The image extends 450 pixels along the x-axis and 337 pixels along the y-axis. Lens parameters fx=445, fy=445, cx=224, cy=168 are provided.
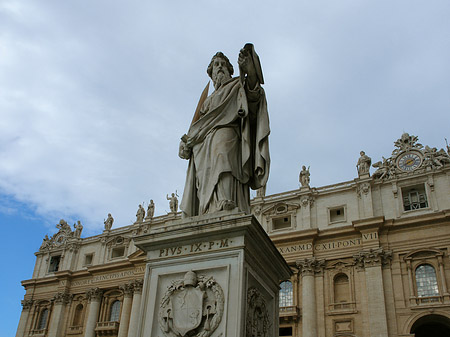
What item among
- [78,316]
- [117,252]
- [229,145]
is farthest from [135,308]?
[229,145]

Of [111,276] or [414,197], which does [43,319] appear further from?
[414,197]

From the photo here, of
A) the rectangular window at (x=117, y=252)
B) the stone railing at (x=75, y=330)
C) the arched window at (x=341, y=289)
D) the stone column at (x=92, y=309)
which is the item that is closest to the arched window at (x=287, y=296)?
→ the arched window at (x=341, y=289)

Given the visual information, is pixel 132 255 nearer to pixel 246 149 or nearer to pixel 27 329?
pixel 27 329

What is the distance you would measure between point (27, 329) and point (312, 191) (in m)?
27.1

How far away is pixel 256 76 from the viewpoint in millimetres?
5562

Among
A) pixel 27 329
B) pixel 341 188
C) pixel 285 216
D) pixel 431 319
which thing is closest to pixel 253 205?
pixel 285 216

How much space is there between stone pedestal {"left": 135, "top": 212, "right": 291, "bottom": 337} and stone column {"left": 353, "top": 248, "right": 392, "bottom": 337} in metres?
21.3

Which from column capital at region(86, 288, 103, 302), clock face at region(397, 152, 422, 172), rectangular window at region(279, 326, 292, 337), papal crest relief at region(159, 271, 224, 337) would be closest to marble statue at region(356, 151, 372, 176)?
clock face at region(397, 152, 422, 172)

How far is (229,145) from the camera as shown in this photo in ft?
16.7

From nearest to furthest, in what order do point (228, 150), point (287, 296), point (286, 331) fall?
point (228, 150) < point (286, 331) < point (287, 296)

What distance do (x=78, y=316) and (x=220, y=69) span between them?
35328mm

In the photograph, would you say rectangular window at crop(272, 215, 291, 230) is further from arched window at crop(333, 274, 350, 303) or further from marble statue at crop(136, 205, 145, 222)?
marble statue at crop(136, 205, 145, 222)

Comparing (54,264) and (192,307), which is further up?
(54,264)

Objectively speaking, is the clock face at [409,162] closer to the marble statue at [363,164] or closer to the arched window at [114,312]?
the marble statue at [363,164]
